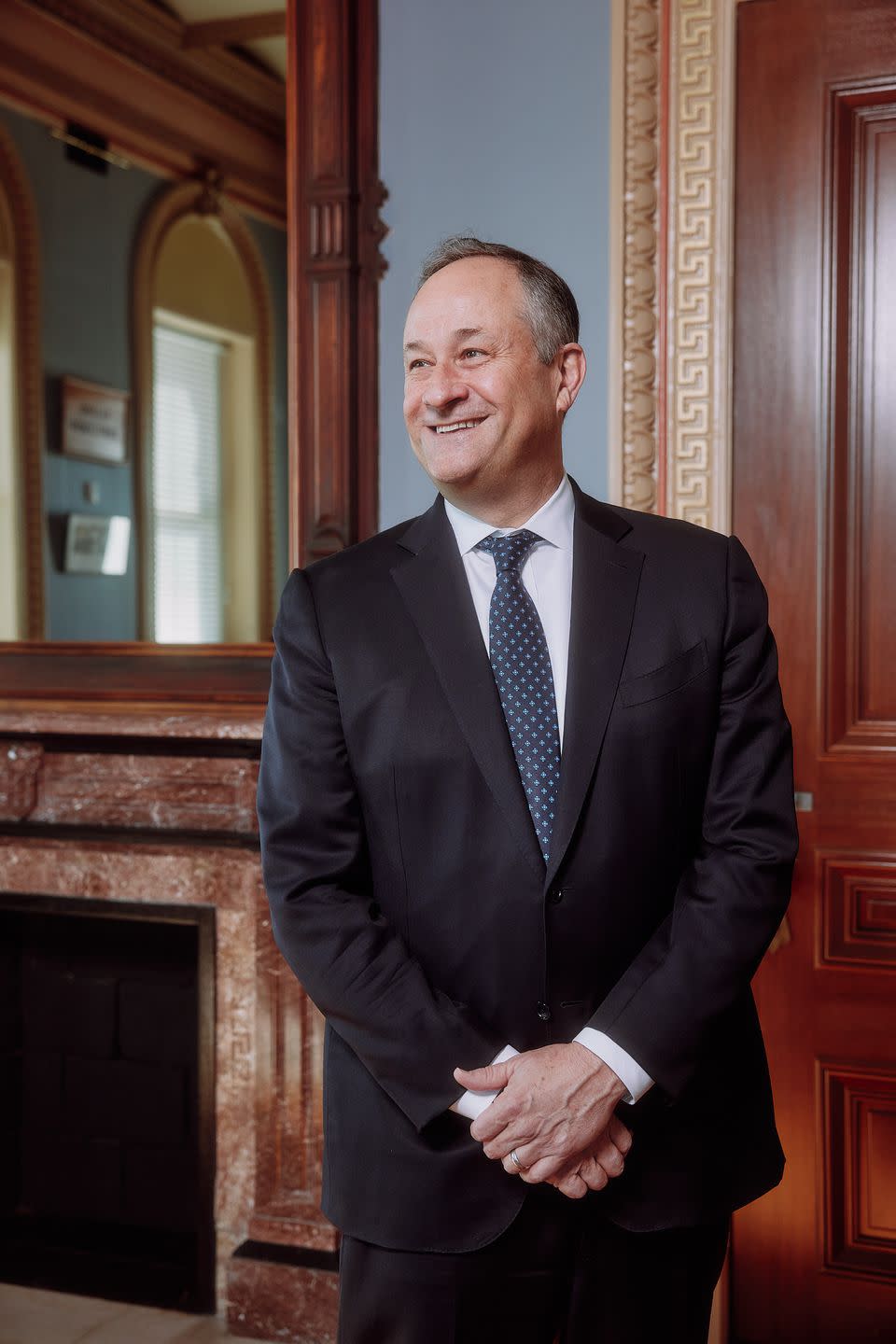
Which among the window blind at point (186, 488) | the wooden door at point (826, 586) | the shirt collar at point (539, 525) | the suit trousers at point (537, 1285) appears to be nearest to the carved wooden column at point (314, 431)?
the window blind at point (186, 488)

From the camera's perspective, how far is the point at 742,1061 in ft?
4.40

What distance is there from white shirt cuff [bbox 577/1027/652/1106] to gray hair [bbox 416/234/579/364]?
28.4 inches

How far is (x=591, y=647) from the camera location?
1.30m

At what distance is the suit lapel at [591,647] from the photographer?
125cm

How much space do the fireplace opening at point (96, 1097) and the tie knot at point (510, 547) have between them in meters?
1.56

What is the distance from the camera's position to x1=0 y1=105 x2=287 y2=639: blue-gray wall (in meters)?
2.57

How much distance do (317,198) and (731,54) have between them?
0.81 metres

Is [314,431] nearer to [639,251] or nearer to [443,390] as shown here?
[639,251]

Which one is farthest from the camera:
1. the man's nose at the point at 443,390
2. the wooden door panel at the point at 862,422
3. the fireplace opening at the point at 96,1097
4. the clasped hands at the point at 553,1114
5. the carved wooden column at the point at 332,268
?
the fireplace opening at the point at 96,1097

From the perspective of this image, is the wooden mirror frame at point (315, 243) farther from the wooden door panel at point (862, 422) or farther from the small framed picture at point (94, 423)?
the wooden door panel at point (862, 422)

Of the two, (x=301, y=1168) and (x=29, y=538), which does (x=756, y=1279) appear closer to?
(x=301, y=1168)

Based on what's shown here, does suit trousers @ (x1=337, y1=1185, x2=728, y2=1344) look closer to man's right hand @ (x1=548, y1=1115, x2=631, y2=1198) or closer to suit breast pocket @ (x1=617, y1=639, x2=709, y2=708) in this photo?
man's right hand @ (x1=548, y1=1115, x2=631, y2=1198)

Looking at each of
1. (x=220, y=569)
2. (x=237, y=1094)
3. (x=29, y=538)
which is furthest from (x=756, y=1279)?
(x=29, y=538)

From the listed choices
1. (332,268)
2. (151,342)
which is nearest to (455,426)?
(332,268)
